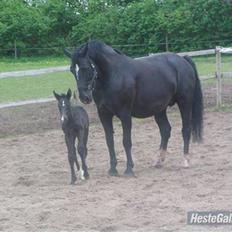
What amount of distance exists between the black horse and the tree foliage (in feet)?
72.4

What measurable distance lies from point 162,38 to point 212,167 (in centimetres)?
2410

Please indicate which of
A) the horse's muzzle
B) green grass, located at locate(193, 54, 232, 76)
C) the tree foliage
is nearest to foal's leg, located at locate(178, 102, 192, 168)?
the horse's muzzle

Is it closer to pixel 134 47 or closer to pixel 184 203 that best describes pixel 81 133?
pixel 184 203

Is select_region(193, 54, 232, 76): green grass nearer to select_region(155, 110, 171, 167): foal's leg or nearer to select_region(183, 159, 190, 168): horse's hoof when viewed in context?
select_region(155, 110, 171, 167): foal's leg

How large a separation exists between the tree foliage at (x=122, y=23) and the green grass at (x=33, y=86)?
10285 millimetres

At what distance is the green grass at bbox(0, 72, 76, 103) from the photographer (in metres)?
16.1

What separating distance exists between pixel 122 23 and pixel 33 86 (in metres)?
15.1

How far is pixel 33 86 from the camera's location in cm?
1878

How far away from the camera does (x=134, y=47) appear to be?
32.3m

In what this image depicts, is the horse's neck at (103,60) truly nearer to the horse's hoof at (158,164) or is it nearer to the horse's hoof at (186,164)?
Answer: the horse's hoof at (158,164)

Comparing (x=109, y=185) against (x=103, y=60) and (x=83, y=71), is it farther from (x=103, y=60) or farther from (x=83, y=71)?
(x=103, y=60)

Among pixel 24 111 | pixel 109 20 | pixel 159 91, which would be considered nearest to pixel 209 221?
pixel 159 91

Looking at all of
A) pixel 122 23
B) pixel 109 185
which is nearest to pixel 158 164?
pixel 109 185

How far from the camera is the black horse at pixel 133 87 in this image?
25.2 ft
